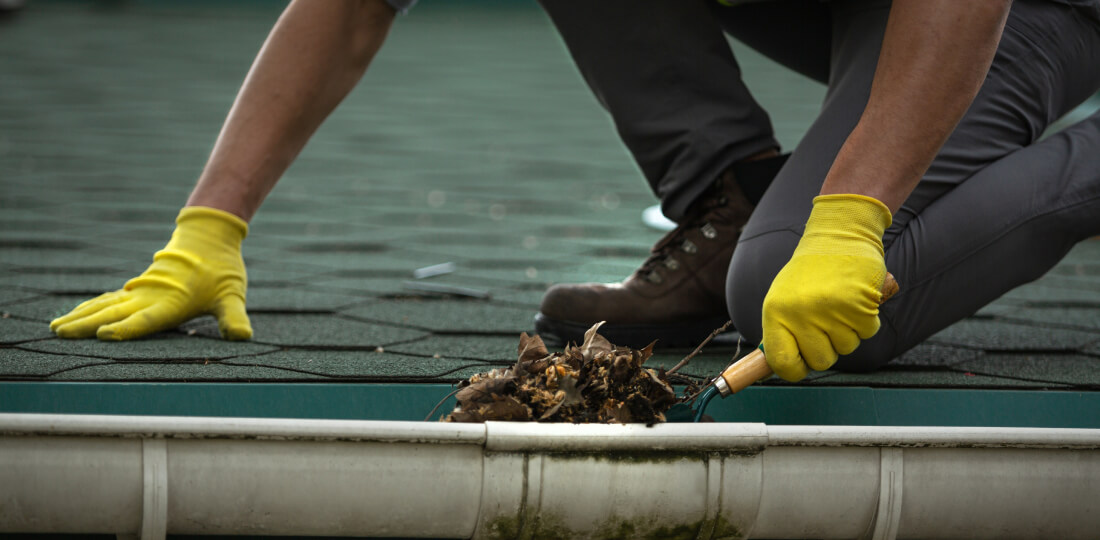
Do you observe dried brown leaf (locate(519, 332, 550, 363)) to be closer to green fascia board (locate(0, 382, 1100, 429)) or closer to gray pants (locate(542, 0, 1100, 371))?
green fascia board (locate(0, 382, 1100, 429))

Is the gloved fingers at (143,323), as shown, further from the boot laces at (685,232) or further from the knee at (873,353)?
the knee at (873,353)

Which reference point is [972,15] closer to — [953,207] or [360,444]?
[953,207]

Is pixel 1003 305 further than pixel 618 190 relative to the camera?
No

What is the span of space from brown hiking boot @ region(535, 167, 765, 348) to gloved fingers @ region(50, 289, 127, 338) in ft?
1.82

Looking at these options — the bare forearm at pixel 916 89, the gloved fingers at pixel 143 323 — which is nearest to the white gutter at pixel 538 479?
the bare forearm at pixel 916 89

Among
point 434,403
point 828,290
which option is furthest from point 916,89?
point 434,403

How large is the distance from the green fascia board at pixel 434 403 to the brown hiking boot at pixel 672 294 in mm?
350

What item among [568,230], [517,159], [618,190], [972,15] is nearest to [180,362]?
[972,15]

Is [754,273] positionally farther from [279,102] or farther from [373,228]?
[373,228]

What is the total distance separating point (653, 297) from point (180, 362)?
0.64 meters

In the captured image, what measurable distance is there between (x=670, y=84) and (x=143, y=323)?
817 millimetres

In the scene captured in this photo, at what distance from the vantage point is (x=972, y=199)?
1.31m

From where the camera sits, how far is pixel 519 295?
5.77 feet

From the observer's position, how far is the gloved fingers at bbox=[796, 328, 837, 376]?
1.08 meters
